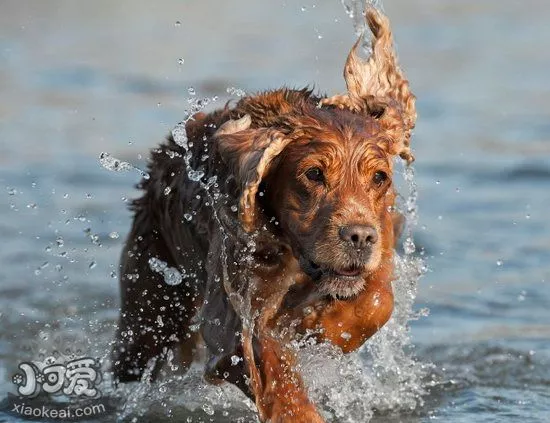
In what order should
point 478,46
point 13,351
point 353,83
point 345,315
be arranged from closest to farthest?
point 345,315 → point 353,83 → point 13,351 → point 478,46

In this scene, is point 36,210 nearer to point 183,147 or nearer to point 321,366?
point 183,147

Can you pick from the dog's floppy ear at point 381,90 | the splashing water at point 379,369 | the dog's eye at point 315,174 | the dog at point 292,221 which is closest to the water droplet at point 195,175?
the dog at point 292,221

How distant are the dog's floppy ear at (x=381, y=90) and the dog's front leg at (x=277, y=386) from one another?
1162mm

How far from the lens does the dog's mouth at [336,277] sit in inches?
257

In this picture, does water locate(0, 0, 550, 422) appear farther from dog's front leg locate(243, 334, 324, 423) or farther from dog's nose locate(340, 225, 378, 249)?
dog's nose locate(340, 225, 378, 249)

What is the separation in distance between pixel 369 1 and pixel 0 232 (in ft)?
18.4

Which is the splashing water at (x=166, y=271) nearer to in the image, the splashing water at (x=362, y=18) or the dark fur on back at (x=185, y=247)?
the dark fur on back at (x=185, y=247)

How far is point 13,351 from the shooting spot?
954cm

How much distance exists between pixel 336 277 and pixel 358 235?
0.29 metres

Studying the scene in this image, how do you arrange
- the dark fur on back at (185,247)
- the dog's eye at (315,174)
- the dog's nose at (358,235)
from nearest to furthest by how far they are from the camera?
the dog's nose at (358,235) → the dog's eye at (315,174) → the dark fur on back at (185,247)

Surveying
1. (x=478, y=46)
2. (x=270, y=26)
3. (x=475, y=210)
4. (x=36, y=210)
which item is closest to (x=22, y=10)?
(x=270, y=26)

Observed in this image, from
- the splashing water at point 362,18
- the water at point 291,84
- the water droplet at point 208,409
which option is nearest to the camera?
the splashing water at point 362,18

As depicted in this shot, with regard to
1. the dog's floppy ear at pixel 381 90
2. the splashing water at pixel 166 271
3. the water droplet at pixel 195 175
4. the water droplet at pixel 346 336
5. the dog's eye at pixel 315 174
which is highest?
the dog's floppy ear at pixel 381 90

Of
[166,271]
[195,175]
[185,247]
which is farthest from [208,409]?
[195,175]
